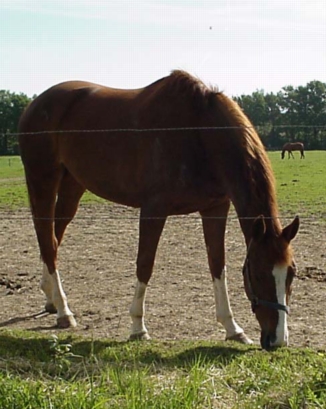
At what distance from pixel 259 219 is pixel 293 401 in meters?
1.41

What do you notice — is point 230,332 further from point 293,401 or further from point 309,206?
point 309,206

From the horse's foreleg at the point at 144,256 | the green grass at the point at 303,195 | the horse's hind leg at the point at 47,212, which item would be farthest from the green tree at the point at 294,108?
the horse's foreleg at the point at 144,256

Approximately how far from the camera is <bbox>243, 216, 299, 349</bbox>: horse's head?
4070 mm

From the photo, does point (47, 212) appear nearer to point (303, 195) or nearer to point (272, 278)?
point (272, 278)

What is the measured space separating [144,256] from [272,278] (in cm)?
116

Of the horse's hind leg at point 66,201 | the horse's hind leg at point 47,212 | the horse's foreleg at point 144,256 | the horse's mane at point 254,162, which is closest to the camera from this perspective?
the horse's mane at point 254,162

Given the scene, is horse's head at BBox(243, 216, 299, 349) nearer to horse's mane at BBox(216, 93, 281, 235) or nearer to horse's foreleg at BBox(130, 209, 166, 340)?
horse's mane at BBox(216, 93, 281, 235)

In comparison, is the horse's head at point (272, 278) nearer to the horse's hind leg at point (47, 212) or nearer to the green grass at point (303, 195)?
the horse's hind leg at point (47, 212)

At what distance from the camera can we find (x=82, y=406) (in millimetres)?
2930

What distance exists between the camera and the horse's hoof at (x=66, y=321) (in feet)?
17.9

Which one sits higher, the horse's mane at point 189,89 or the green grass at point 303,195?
the horse's mane at point 189,89

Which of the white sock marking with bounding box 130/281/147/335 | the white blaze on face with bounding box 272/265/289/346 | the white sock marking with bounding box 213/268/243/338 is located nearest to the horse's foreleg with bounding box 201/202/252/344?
the white sock marking with bounding box 213/268/243/338

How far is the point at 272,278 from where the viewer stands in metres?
4.14

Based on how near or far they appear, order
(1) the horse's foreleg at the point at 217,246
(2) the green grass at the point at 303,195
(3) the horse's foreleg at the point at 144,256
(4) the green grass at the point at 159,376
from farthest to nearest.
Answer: (2) the green grass at the point at 303,195
(1) the horse's foreleg at the point at 217,246
(3) the horse's foreleg at the point at 144,256
(4) the green grass at the point at 159,376
